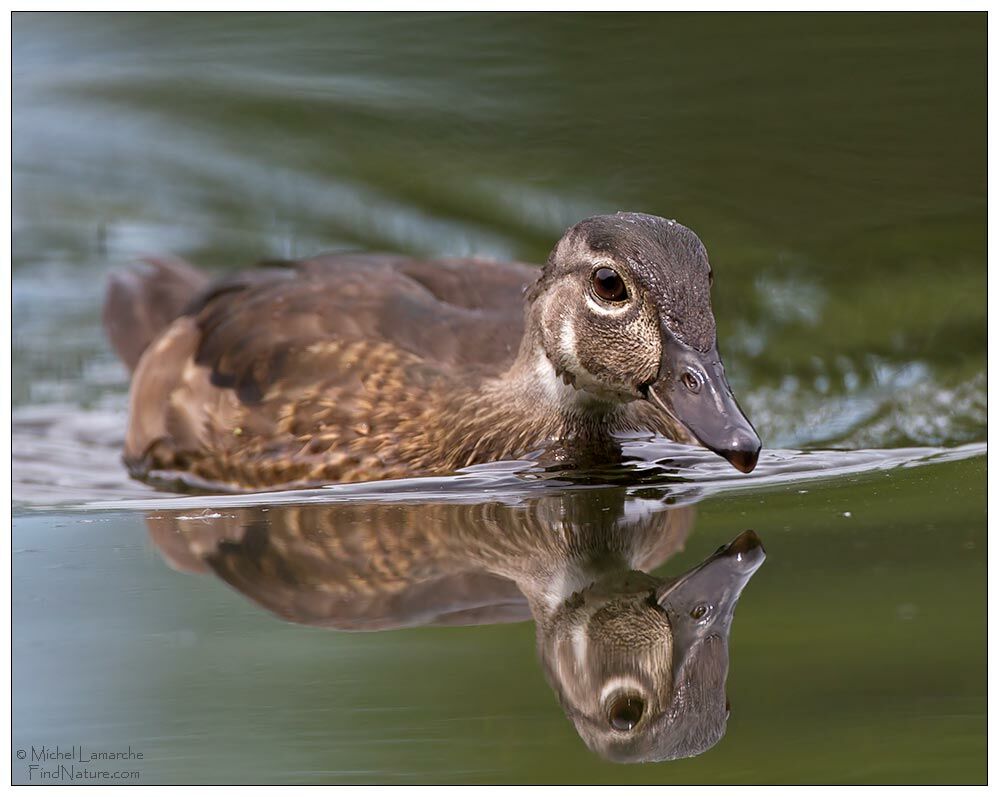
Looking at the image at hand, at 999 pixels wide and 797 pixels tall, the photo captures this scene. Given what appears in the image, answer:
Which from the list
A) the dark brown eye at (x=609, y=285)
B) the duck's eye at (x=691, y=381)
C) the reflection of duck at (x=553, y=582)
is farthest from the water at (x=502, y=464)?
the dark brown eye at (x=609, y=285)

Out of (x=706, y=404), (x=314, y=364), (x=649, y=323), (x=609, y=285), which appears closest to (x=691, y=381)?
(x=706, y=404)

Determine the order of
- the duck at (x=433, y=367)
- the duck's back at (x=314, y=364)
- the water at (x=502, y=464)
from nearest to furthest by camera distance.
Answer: the water at (x=502, y=464)
the duck at (x=433, y=367)
the duck's back at (x=314, y=364)

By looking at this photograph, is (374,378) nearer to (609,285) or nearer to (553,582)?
(609,285)

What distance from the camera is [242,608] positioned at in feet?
16.5

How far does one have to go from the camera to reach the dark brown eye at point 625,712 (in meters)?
4.09

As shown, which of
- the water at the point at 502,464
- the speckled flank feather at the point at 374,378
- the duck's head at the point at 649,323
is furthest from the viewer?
the speckled flank feather at the point at 374,378

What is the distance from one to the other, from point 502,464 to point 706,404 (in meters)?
1.35

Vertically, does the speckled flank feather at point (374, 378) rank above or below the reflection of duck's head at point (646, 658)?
below

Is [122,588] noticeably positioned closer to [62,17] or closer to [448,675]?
[448,675]

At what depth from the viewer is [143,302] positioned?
9.24m

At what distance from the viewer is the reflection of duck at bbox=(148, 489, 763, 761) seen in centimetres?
420

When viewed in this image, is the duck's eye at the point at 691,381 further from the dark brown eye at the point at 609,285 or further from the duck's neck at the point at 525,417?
the duck's neck at the point at 525,417

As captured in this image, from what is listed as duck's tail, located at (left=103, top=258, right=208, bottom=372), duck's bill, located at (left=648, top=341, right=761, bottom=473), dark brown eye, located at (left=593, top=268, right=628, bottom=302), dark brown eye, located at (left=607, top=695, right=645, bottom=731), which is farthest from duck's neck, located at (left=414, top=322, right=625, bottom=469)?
dark brown eye, located at (left=607, top=695, right=645, bottom=731)

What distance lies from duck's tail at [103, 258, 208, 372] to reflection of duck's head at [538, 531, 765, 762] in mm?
4851
